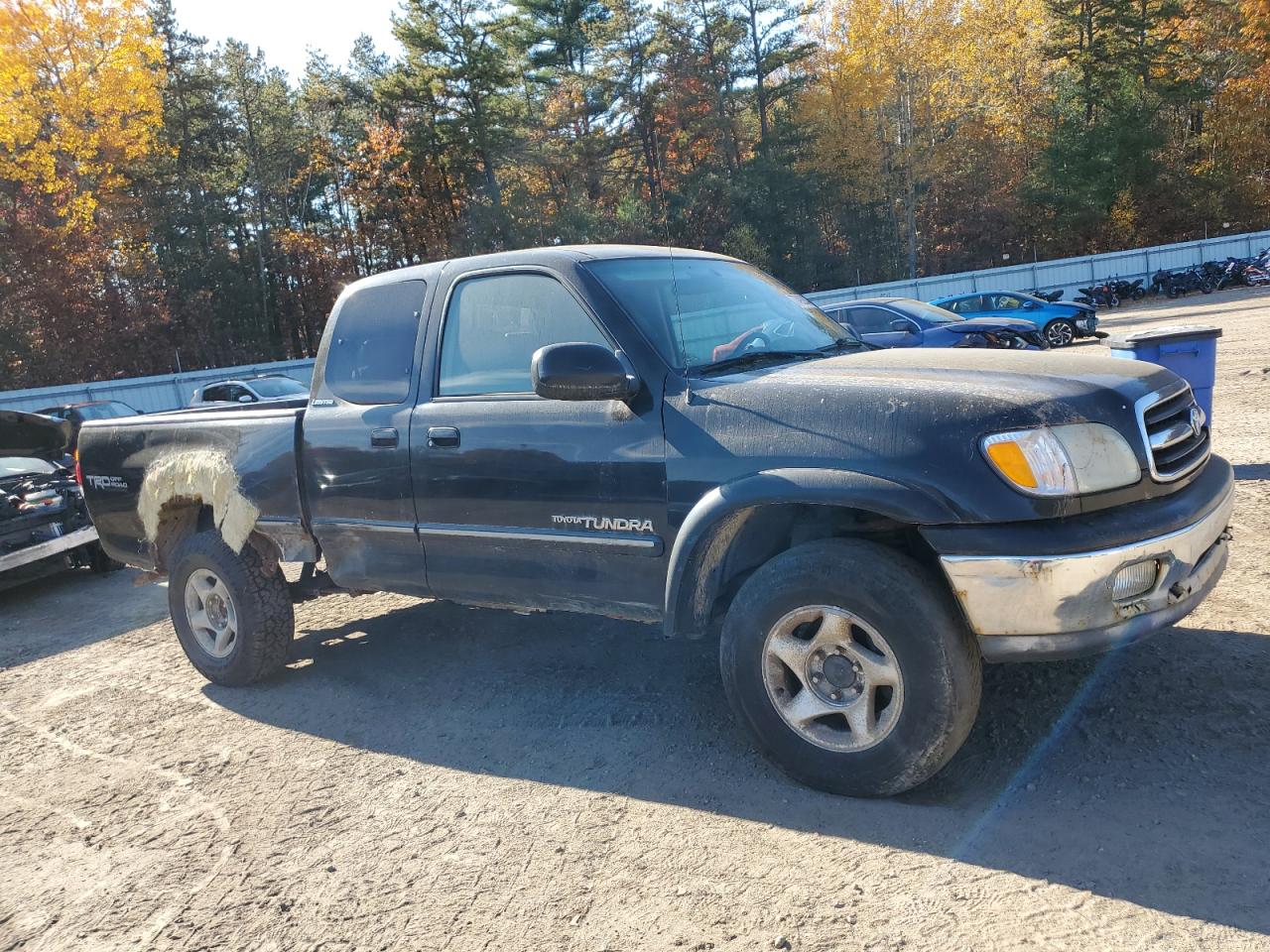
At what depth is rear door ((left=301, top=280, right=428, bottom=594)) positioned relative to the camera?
14.2 ft

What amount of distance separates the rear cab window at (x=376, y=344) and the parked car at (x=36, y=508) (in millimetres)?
4422

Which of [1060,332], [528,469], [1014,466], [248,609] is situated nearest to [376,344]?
[528,469]

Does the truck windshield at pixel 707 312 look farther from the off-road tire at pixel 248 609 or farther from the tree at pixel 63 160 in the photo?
the tree at pixel 63 160

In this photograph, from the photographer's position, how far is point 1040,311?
21.8 metres

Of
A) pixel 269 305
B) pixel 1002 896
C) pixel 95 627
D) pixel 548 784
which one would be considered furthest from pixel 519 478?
pixel 269 305

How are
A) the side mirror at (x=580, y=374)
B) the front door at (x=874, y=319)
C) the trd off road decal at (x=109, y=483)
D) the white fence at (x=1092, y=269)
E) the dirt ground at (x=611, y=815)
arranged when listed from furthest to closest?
the white fence at (x=1092, y=269), the front door at (x=874, y=319), the trd off road decal at (x=109, y=483), the side mirror at (x=580, y=374), the dirt ground at (x=611, y=815)

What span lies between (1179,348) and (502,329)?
4.65 meters

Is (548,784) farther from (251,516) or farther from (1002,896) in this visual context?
(251,516)

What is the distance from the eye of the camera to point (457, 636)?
555cm

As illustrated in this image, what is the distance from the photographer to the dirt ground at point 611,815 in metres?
2.69

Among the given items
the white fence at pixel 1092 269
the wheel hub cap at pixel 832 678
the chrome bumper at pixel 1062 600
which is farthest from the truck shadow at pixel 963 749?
the white fence at pixel 1092 269

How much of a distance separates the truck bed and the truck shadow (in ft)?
3.36

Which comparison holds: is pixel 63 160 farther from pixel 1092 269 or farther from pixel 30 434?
pixel 1092 269

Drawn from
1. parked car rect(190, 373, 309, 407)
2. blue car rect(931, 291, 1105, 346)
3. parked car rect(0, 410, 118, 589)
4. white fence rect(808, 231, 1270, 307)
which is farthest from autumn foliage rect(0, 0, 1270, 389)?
parked car rect(0, 410, 118, 589)
